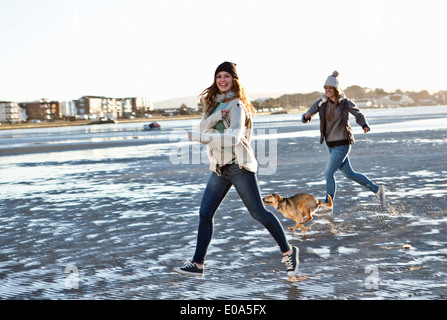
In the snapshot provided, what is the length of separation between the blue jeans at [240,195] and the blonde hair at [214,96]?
0.54 m

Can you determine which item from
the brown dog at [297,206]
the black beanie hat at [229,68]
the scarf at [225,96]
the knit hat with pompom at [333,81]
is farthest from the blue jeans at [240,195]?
the knit hat with pompom at [333,81]

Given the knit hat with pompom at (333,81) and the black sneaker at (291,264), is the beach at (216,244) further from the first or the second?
the knit hat with pompom at (333,81)

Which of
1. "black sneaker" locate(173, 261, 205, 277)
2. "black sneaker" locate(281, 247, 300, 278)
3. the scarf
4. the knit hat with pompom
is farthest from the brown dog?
the scarf

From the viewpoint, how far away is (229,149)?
5191 millimetres

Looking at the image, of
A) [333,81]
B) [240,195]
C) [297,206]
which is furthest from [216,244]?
[333,81]

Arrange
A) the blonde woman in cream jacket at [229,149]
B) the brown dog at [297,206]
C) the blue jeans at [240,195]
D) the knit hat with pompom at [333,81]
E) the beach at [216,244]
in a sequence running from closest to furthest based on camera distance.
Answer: the beach at [216,244]
the blonde woman in cream jacket at [229,149]
the blue jeans at [240,195]
the brown dog at [297,206]
the knit hat with pompom at [333,81]

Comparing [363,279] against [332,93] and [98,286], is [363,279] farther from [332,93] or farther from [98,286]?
[332,93]

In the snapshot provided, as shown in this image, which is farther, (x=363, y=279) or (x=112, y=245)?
(x=112, y=245)

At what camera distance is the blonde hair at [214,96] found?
5266mm

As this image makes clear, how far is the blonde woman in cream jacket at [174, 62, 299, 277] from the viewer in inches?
201

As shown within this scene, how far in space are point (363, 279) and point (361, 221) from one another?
9.61 feet

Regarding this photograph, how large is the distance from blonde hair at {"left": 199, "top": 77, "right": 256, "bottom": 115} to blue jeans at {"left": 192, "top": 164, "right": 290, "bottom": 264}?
54cm

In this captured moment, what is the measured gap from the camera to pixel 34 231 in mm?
8094
